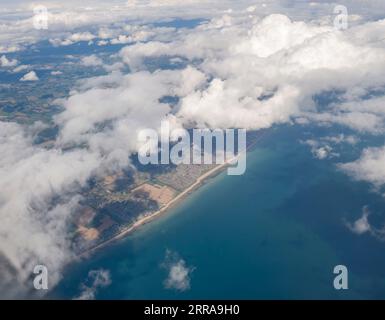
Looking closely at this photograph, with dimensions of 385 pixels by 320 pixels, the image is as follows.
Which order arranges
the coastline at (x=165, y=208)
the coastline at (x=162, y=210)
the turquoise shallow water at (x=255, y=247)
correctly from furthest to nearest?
the coastline at (x=162, y=210)
the coastline at (x=165, y=208)
the turquoise shallow water at (x=255, y=247)

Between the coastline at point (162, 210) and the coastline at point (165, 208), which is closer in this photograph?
the coastline at point (165, 208)

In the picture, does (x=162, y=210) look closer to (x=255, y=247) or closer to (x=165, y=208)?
(x=165, y=208)

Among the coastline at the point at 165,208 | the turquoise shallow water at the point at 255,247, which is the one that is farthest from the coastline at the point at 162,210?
the turquoise shallow water at the point at 255,247

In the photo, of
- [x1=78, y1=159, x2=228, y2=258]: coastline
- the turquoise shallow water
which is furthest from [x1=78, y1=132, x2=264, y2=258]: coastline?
the turquoise shallow water

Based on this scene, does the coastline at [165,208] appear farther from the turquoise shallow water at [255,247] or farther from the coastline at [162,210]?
the turquoise shallow water at [255,247]

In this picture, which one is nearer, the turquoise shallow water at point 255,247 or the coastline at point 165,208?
the turquoise shallow water at point 255,247

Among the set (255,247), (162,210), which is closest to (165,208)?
(162,210)

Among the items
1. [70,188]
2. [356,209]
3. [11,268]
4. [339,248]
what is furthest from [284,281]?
[70,188]

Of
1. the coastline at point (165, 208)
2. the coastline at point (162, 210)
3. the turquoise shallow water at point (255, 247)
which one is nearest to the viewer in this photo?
the turquoise shallow water at point (255, 247)
